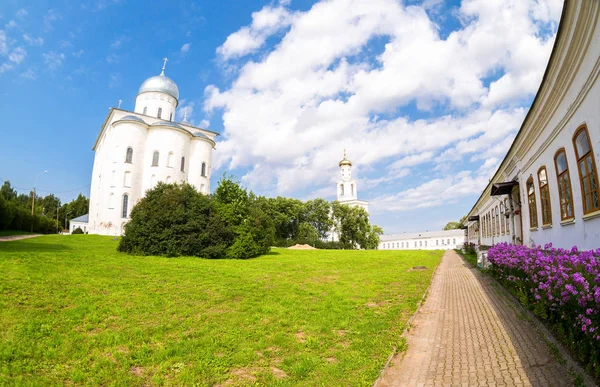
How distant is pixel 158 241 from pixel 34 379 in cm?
1474

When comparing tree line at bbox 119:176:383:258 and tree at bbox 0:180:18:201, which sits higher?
tree at bbox 0:180:18:201

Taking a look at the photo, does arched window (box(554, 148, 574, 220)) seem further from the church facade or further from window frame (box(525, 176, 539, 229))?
window frame (box(525, 176, 539, 229))

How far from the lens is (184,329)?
594cm

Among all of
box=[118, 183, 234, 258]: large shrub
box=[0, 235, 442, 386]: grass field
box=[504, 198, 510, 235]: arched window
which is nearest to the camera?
box=[0, 235, 442, 386]: grass field

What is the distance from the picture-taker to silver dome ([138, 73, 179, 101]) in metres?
52.4

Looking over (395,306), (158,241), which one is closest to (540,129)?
(395,306)

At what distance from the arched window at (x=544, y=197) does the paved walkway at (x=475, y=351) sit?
155 inches

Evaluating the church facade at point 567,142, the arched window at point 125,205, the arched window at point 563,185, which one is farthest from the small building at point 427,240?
the arched window at point 563,185

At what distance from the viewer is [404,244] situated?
102562 mm

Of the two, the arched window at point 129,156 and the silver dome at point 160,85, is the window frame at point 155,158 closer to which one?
the arched window at point 129,156

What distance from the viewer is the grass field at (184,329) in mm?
4340

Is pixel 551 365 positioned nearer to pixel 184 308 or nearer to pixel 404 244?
pixel 184 308

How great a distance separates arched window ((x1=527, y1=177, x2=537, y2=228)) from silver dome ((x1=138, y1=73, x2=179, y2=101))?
51418 millimetres

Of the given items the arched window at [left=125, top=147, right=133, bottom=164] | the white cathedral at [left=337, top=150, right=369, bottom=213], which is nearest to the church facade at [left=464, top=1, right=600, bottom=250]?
the arched window at [left=125, top=147, right=133, bottom=164]
